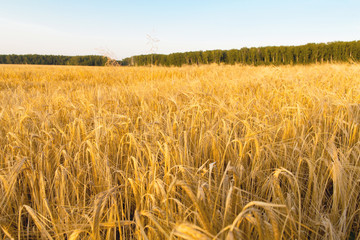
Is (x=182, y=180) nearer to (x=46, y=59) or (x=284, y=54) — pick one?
(x=284, y=54)

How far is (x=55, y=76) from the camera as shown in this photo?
6.10 meters

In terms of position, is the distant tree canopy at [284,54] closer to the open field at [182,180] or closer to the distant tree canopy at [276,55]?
the distant tree canopy at [276,55]

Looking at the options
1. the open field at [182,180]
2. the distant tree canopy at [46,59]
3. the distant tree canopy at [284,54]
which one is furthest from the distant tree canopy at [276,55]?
the distant tree canopy at [46,59]

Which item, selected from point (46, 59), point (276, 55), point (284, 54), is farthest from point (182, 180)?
point (46, 59)

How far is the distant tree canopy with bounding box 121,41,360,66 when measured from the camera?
40.5 feet

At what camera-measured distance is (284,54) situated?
47.8 feet

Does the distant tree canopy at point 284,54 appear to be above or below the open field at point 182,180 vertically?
above

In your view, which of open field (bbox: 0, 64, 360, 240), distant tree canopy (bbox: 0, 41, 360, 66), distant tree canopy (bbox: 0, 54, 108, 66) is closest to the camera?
open field (bbox: 0, 64, 360, 240)

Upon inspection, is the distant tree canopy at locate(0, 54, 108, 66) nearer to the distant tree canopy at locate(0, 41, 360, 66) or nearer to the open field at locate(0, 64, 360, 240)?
the distant tree canopy at locate(0, 41, 360, 66)

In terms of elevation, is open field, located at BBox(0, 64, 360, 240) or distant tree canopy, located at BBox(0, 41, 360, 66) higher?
distant tree canopy, located at BBox(0, 41, 360, 66)

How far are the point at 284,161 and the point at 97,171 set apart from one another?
860 mm

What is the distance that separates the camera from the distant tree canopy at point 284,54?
12.3 m

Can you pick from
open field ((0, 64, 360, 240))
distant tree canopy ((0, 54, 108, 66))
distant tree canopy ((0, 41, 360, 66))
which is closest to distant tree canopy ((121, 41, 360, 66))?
distant tree canopy ((0, 41, 360, 66))

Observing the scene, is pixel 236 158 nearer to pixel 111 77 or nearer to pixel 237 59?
pixel 111 77
